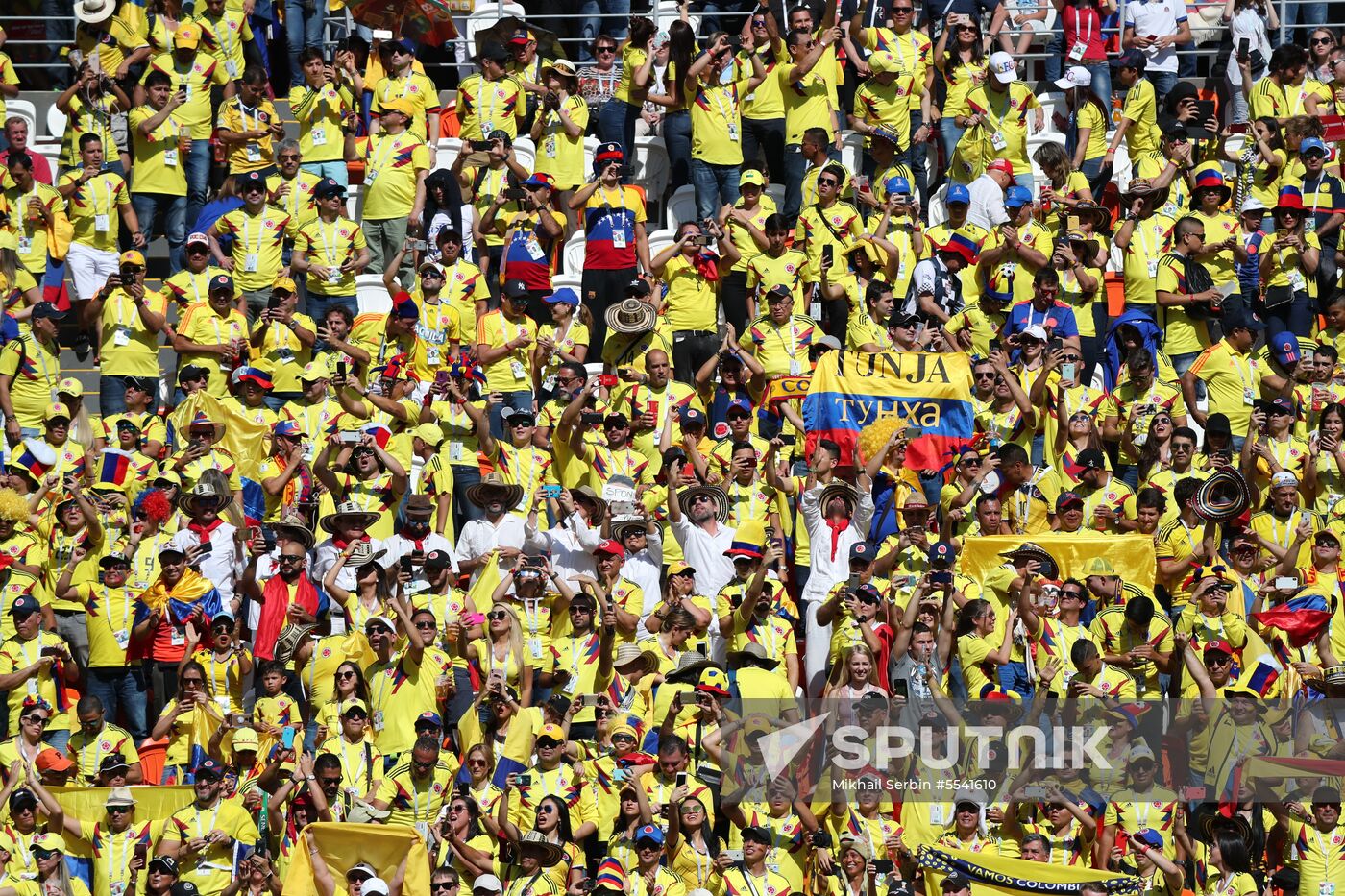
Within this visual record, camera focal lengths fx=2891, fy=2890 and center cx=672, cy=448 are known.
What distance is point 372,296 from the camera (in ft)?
65.1

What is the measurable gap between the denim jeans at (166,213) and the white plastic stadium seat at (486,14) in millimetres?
2634

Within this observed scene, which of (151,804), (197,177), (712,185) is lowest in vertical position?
(151,804)

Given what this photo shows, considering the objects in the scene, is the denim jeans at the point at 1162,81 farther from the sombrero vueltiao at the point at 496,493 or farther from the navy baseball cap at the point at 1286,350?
the sombrero vueltiao at the point at 496,493

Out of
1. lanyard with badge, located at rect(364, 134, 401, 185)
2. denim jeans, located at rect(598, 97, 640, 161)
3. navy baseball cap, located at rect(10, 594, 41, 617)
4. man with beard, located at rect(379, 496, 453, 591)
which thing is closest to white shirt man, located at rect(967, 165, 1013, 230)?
denim jeans, located at rect(598, 97, 640, 161)

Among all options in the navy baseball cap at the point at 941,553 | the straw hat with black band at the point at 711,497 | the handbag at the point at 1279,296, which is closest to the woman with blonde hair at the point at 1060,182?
the handbag at the point at 1279,296

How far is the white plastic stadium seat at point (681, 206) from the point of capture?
20.3 metres

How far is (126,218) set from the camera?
795 inches

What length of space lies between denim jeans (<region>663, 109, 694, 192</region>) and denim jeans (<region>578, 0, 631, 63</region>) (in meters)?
1.39

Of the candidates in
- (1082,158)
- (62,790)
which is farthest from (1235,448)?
(62,790)

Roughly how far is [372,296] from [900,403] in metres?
3.89

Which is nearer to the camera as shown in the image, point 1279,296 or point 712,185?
point 1279,296

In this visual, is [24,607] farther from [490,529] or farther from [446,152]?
[446,152]

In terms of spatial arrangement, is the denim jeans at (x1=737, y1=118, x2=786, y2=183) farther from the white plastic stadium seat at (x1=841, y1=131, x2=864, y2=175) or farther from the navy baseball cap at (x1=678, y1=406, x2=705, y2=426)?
the navy baseball cap at (x1=678, y1=406, x2=705, y2=426)

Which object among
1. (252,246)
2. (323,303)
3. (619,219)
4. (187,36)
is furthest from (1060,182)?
(187,36)
